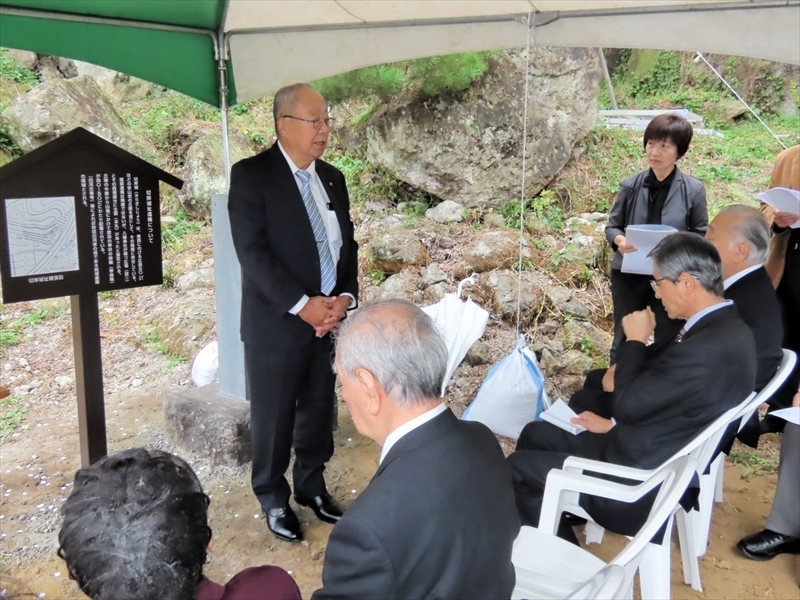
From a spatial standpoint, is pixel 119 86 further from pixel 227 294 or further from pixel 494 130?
pixel 227 294

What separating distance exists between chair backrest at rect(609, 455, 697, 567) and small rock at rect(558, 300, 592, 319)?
341 centimetres

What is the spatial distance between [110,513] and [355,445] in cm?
276

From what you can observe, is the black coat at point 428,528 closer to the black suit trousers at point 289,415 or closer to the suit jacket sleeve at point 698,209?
the black suit trousers at point 289,415

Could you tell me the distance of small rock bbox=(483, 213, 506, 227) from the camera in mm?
6402

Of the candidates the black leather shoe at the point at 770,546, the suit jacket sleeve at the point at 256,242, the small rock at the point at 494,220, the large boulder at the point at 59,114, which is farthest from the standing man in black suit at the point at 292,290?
the large boulder at the point at 59,114

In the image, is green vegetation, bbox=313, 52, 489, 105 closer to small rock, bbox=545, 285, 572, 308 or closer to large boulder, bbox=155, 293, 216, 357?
large boulder, bbox=155, 293, 216, 357

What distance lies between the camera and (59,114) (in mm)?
6836

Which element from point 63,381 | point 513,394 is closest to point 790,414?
point 513,394

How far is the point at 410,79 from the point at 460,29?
3.36m

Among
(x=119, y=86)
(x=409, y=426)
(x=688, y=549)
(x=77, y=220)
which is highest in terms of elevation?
(x=119, y=86)

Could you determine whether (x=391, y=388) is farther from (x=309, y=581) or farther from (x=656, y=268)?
(x=309, y=581)

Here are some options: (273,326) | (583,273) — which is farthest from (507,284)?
(273,326)

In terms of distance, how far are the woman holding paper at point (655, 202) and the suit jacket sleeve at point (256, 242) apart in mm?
1878

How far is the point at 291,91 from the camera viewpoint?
2.48m
